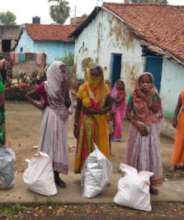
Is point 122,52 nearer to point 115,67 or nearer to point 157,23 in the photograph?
point 115,67

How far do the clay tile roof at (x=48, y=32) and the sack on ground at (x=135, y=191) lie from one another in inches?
947

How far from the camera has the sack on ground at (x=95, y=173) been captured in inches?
227

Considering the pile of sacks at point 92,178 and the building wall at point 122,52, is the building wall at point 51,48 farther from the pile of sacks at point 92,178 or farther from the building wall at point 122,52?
the pile of sacks at point 92,178

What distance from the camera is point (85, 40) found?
63.8 feet

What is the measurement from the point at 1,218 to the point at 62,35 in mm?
25124

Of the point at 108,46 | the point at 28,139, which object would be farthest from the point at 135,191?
the point at 108,46

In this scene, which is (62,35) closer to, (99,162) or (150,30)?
(150,30)

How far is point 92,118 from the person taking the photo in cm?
608

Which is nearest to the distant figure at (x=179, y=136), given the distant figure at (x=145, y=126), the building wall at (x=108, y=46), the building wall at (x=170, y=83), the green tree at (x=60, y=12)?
the distant figure at (x=145, y=126)

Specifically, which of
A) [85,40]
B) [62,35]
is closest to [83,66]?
[85,40]

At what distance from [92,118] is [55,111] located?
0.51 m

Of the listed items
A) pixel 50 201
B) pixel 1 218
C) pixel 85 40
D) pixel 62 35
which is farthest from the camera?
pixel 62 35

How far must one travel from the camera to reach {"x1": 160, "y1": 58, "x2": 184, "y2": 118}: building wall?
12875 millimetres

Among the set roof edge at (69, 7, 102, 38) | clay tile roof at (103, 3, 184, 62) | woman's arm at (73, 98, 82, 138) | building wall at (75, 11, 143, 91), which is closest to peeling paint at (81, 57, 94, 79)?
building wall at (75, 11, 143, 91)
